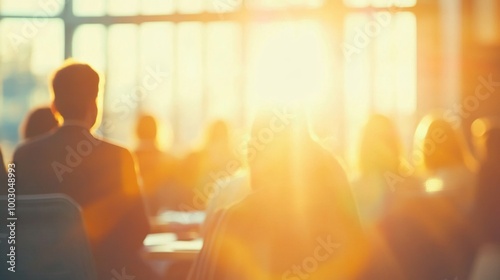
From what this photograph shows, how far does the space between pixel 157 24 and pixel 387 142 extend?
3.76m

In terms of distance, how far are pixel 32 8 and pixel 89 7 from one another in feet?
1.58

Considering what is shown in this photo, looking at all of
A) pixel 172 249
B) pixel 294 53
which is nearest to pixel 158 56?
pixel 294 53

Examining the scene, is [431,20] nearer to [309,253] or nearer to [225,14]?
[225,14]

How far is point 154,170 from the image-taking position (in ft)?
21.8

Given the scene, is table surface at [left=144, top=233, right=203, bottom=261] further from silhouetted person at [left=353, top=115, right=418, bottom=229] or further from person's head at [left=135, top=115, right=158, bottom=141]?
person's head at [left=135, top=115, right=158, bottom=141]

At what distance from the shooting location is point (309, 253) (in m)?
2.82

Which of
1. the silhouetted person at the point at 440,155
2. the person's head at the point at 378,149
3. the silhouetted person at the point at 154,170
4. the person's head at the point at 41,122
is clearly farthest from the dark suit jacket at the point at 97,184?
the silhouetted person at the point at 154,170

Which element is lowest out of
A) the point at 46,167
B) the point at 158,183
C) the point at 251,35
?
the point at 158,183

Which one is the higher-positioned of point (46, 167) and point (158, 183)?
point (46, 167)

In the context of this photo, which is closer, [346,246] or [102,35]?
[346,246]

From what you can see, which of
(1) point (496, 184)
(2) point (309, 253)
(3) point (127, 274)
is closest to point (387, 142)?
(1) point (496, 184)

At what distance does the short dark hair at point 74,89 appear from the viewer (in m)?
3.60

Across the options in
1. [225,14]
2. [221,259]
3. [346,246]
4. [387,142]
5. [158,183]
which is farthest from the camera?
[225,14]

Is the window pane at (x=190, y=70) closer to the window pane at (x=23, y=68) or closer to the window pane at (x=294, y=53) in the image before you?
the window pane at (x=294, y=53)
